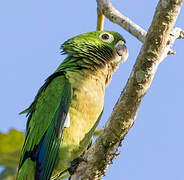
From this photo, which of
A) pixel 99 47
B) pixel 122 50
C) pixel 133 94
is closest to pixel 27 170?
pixel 133 94

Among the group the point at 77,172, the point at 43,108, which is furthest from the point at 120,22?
the point at 77,172

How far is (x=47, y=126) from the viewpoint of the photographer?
4250mm

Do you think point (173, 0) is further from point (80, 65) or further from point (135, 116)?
point (80, 65)

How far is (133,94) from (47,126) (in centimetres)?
170

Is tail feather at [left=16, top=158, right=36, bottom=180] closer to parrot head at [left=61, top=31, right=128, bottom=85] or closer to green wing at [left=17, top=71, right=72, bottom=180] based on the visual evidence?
green wing at [left=17, top=71, right=72, bottom=180]

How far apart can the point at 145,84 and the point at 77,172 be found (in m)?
1.28

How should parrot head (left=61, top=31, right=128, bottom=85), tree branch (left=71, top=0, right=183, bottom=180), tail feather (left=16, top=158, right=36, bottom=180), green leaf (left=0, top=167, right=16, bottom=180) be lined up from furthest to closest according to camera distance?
green leaf (left=0, top=167, right=16, bottom=180)
parrot head (left=61, top=31, right=128, bottom=85)
tail feather (left=16, top=158, right=36, bottom=180)
tree branch (left=71, top=0, right=183, bottom=180)

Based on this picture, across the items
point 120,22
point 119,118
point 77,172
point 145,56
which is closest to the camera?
point 145,56

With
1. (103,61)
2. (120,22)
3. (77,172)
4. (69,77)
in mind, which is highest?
(120,22)

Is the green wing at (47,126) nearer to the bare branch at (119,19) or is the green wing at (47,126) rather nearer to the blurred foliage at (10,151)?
the blurred foliage at (10,151)

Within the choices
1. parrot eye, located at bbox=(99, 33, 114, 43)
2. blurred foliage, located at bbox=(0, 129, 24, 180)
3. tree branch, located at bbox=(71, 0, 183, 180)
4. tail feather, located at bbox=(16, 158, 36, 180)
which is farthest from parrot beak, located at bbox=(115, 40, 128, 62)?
tail feather, located at bbox=(16, 158, 36, 180)

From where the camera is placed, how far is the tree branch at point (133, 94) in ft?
8.83

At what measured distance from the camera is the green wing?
13.3 feet

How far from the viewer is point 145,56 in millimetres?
2824
